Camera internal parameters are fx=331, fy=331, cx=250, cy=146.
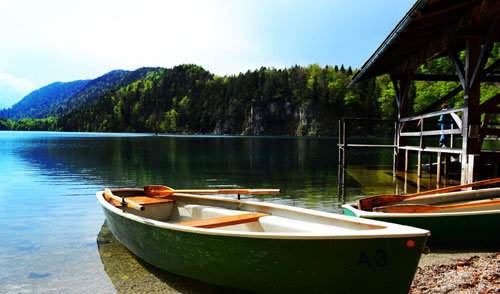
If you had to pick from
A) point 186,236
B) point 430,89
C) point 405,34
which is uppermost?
point 430,89

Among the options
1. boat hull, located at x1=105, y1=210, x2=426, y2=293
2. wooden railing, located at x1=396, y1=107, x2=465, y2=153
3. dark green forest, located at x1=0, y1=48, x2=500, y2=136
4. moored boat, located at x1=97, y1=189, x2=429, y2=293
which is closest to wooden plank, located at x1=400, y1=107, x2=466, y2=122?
wooden railing, located at x1=396, y1=107, x2=465, y2=153

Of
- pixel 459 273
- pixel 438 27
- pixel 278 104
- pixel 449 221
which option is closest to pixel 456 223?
pixel 449 221

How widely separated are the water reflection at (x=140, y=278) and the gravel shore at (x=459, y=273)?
9.28ft

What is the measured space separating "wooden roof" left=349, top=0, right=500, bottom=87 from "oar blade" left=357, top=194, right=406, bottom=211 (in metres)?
5.01

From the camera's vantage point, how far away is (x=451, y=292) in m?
4.25

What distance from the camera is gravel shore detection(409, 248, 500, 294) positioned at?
4328 mm

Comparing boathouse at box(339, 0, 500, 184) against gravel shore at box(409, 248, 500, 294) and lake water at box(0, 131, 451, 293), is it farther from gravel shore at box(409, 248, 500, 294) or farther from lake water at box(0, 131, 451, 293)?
gravel shore at box(409, 248, 500, 294)

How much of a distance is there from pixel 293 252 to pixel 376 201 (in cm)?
374

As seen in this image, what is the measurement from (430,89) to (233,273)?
3159 inches

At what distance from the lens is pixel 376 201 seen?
716 cm

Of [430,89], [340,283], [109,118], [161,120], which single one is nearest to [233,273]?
[340,283]

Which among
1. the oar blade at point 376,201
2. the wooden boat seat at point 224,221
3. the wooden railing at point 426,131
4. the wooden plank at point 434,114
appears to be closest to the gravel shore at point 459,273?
the oar blade at point 376,201

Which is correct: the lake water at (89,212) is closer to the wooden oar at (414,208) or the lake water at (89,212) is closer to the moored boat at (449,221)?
the moored boat at (449,221)

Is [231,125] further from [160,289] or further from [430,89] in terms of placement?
[160,289]
